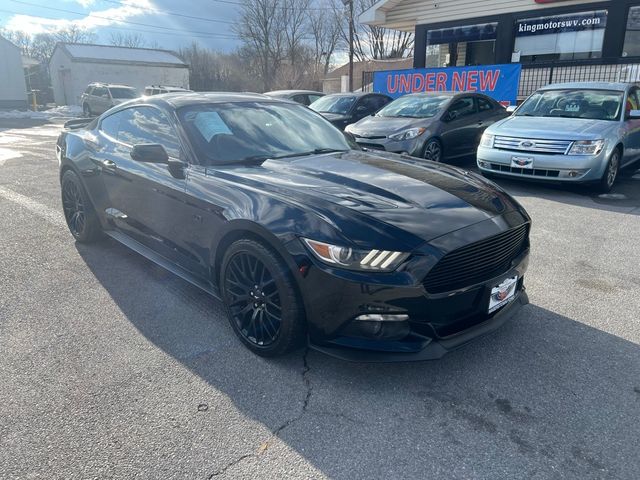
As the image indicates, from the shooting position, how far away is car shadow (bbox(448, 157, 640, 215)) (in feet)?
22.3

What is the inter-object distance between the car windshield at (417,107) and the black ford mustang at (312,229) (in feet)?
17.9

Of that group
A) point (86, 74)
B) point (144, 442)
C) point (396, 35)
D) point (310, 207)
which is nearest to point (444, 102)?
point (310, 207)

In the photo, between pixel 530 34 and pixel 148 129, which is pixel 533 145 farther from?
pixel 530 34

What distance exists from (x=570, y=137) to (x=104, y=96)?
2317 cm

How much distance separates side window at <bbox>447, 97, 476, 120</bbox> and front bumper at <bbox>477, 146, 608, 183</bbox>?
212 cm

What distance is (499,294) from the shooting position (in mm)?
2928

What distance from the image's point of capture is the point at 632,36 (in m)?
13.6

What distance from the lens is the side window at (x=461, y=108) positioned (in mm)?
9336

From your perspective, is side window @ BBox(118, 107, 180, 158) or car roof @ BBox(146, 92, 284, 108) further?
car roof @ BBox(146, 92, 284, 108)

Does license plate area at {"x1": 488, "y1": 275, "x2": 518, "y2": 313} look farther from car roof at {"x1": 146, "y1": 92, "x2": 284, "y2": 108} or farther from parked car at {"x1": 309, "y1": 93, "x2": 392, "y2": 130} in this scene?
parked car at {"x1": 309, "y1": 93, "x2": 392, "y2": 130}

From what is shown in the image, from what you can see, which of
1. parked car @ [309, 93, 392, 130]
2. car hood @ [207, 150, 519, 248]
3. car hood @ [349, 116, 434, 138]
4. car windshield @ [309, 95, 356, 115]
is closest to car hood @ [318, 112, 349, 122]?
parked car @ [309, 93, 392, 130]

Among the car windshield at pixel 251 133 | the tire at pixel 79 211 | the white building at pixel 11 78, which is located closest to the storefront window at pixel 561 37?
the car windshield at pixel 251 133

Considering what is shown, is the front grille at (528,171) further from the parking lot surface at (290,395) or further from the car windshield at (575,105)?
the parking lot surface at (290,395)

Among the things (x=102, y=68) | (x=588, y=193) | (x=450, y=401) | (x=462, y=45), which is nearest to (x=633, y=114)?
(x=588, y=193)
